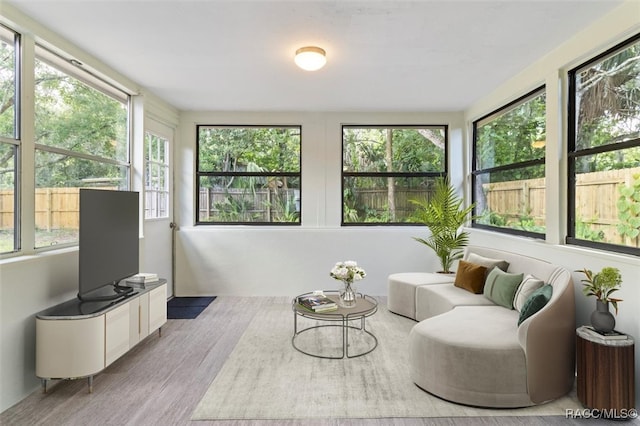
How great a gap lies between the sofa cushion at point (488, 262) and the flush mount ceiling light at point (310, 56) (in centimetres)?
255

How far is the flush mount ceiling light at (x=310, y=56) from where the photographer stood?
2.89m

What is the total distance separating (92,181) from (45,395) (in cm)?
184

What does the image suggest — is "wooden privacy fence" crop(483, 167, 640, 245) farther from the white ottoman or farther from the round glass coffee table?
the round glass coffee table

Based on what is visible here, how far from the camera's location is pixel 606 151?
2.61 meters

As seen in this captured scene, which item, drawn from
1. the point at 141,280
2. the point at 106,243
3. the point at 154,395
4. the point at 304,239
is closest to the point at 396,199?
the point at 304,239

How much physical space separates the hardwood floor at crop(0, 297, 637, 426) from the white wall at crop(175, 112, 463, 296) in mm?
1494

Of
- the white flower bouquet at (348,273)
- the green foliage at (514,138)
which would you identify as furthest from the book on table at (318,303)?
the green foliage at (514,138)

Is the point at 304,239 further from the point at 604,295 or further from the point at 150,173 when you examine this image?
the point at 604,295

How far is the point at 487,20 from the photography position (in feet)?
8.23

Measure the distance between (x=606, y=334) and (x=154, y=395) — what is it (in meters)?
2.96

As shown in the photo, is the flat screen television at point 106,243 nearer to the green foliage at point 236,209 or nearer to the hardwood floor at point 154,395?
the hardwood floor at point 154,395

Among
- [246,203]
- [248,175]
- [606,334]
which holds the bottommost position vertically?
[606,334]

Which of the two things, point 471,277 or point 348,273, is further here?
point 471,277

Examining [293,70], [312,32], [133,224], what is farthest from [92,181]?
[312,32]
